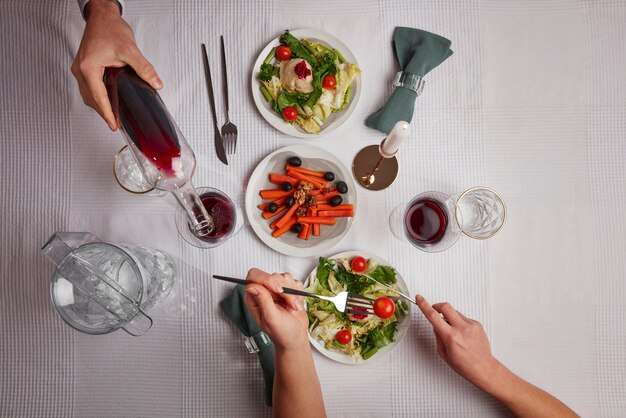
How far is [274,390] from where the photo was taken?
119cm

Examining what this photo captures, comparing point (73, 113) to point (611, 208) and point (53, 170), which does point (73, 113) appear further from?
point (611, 208)

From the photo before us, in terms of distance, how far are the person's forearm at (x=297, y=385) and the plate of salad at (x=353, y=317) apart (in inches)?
4.3

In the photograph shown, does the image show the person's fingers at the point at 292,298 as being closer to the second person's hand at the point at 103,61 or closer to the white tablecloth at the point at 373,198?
the white tablecloth at the point at 373,198

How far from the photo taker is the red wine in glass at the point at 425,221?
1.29m

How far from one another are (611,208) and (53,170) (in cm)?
181

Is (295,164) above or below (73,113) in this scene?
below

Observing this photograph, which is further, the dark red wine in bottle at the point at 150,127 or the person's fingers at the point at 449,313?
the person's fingers at the point at 449,313

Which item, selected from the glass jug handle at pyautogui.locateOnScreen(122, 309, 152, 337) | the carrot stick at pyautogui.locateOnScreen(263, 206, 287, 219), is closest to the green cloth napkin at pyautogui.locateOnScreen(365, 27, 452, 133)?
the carrot stick at pyautogui.locateOnScreen(263, 206, 287, 219)

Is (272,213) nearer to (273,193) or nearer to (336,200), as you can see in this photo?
(273,193)

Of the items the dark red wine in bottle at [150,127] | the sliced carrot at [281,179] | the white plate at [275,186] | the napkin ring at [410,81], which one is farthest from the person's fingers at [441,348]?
the dark red wine in bottle at [150,127]

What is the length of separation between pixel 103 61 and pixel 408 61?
891mm

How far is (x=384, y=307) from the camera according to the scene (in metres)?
1.19

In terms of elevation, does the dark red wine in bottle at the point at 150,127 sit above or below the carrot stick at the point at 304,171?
above

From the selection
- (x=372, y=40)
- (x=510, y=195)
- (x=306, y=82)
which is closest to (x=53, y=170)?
(x=306, y=82)
